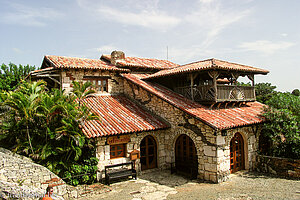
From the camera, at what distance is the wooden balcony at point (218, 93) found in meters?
12.2

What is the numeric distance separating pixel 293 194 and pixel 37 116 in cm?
1091

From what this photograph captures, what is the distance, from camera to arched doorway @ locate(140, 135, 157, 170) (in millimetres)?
11984

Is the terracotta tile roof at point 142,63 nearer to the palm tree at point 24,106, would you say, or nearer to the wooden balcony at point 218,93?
the wooden balcony at point 218,93

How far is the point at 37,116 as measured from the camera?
9.68 m

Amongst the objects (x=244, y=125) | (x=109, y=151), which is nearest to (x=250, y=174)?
(x=244, y=125)

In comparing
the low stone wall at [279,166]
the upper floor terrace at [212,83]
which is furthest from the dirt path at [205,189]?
the upper floor terrace at [212,83]

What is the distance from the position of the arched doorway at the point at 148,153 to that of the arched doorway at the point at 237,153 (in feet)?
13.4

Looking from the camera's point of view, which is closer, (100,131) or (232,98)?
(100,131)

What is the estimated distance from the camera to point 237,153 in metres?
11.7

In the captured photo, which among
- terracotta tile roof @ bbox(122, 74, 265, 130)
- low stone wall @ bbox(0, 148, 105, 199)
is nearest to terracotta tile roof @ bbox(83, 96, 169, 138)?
terracotta tile roof @ bbox(122, 74, 265, 130)

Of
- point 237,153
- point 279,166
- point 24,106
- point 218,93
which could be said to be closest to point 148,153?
point 237,153

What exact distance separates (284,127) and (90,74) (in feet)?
37.9

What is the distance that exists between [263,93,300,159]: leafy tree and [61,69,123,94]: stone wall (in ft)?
30.8

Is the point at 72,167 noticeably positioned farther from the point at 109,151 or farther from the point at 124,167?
the point at 124,167
